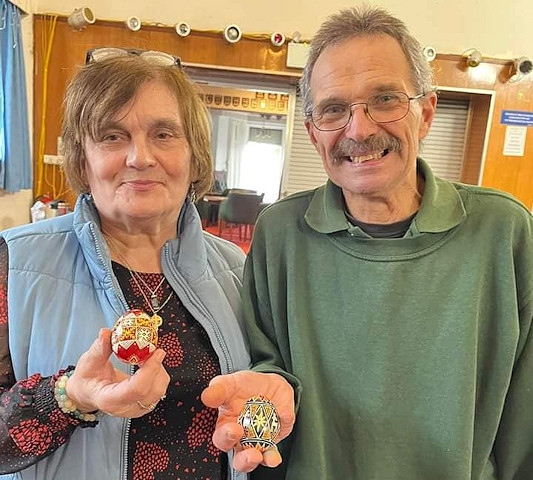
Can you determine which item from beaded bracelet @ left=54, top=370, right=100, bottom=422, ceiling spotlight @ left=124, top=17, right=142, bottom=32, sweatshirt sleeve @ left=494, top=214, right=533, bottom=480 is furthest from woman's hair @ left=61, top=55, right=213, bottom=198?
ceiling spotlight @ left=124, top=17, right=142, bottom=32

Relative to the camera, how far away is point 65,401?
94cm

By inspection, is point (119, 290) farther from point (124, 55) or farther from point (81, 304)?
point (124, 55)

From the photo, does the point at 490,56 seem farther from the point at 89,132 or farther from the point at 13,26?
the point at 89,132

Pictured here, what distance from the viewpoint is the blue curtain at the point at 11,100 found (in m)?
3.68

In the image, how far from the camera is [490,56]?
453 cm

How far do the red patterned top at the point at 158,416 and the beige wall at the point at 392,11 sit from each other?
373 cm

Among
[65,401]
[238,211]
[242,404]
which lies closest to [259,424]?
[242,404]

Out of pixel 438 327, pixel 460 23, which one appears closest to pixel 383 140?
pixel 438 327

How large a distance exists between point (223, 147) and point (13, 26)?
1829 millimetres

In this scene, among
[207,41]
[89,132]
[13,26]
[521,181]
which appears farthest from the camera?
[521,181]

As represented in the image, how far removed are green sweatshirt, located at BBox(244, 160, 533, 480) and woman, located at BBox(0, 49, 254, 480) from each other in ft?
0.66

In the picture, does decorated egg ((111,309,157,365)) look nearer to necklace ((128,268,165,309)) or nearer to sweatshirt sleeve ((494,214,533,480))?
necklace ((128,268,165,309))

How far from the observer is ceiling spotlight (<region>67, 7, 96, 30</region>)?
408 cm

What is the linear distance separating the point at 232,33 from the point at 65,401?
3908mm
